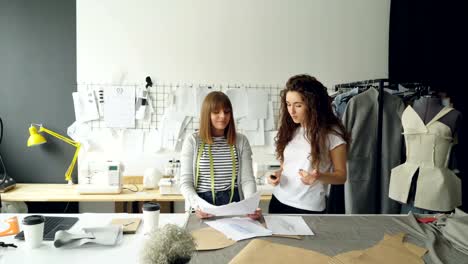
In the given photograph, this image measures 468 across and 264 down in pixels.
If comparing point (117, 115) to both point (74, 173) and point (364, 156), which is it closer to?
point (74, 173)

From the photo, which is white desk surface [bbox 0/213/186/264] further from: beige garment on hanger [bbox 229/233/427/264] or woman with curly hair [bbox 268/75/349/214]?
woman with curly hair [bbox 268/75/349/214]

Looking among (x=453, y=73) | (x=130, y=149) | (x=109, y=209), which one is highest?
(x=453, y=73)

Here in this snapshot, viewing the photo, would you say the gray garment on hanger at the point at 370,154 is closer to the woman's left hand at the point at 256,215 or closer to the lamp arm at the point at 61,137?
the woman's left hand at the point at 256,215

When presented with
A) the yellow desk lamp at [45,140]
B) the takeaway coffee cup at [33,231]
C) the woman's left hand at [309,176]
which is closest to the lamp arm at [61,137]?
the yellow desk lamp at [45,140]

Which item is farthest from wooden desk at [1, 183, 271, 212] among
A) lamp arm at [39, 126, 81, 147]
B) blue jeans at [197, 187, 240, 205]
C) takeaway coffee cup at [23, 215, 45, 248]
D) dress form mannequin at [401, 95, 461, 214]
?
takeaway coffee cup at [23, 215, 45, 248]

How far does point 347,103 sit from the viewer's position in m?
2.67

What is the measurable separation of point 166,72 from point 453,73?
8.16 feet

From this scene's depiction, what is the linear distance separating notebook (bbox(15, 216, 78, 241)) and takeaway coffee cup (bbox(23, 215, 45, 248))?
0.26 ft

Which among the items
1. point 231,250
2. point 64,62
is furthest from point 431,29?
point 64,62

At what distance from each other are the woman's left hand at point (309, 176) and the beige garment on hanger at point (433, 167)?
834 mm

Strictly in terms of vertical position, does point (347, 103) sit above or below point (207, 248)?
above

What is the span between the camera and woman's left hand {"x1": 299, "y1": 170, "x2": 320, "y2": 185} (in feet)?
5.73

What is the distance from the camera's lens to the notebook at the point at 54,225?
1.57 metres

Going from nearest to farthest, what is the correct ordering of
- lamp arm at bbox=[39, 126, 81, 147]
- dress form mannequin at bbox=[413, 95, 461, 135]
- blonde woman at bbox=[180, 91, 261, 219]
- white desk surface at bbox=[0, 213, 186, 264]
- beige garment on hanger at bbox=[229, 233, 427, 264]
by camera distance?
1. beige garment on hanger at bbox=[229, 233, 427, 264]
2. white desk surface at bbox=[0, 213, 186, 264]
3. blonde woman at bbox=[180, 91, 261, 219]
4. dress form mannequin at bbox=[413, 95, 461, 135]
5. lamp arm at bbox=[39, 126, 81, 147]
